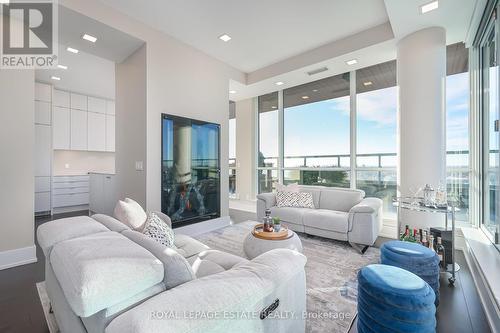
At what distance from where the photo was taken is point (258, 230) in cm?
275

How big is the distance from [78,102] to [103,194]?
2.94m

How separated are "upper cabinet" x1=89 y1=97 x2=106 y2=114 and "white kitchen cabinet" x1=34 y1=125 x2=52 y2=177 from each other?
1.21 meters

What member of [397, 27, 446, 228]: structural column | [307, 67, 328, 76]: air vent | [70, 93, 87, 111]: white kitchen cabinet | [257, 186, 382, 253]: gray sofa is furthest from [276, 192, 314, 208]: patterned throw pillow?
[70, 93, 87, 111]: white kitchen cabinet

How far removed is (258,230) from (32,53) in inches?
155

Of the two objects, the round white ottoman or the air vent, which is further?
the air vent

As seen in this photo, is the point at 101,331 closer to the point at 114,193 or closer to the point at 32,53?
the point at 114,193

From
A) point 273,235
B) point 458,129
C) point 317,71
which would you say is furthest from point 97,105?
point 458,129

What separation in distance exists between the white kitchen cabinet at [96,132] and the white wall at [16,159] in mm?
3449

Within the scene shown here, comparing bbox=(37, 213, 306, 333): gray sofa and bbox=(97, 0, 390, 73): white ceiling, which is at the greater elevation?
bbox=(97, 0, 390, 73): white ceiling

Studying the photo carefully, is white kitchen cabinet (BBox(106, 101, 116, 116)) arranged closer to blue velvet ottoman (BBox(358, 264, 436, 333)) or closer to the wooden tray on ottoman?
the wooden tray on ottoman

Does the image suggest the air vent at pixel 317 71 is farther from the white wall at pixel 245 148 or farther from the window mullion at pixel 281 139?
the white wall at pixel 245 148

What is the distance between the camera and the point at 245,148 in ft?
21.4

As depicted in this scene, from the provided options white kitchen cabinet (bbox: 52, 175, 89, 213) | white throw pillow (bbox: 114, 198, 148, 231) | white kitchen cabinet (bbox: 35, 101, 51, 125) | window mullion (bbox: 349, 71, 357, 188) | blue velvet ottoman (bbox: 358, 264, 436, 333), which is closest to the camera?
blue velvet ottoman (bbox: 358, 264, 436, 333)

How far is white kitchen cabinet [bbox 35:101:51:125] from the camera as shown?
5.06 metres
